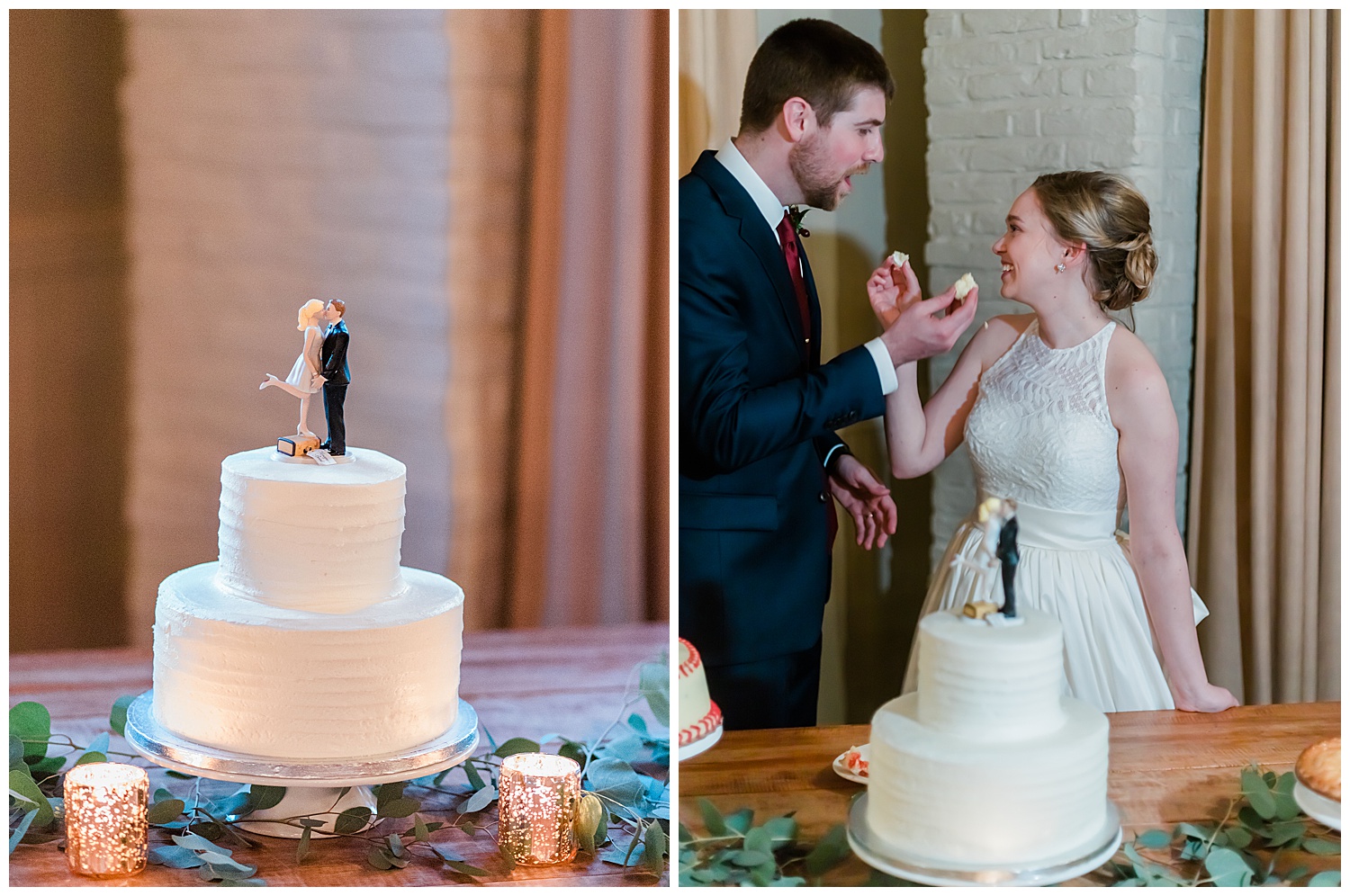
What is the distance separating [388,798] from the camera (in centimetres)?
222

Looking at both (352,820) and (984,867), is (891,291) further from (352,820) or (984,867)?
(352,820)

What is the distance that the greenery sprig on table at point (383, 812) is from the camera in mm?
2119

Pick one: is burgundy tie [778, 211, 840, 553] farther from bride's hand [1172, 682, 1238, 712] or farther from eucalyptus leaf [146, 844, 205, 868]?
eucalyptus leaf [146, 844, 205, 868]

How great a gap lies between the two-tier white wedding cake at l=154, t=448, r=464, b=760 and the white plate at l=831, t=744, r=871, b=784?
0.64m

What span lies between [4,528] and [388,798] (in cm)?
86

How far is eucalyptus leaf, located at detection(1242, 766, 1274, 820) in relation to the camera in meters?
1.99

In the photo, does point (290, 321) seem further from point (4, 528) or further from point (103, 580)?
point (4, 528)

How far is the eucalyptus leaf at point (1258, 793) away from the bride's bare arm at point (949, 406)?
2.18 feet

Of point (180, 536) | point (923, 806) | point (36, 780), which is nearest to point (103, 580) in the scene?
point (180, 536)

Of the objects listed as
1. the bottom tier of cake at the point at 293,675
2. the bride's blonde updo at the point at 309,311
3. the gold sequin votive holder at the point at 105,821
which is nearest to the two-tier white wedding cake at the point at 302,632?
the bottom tier of cake at the point at 293,675

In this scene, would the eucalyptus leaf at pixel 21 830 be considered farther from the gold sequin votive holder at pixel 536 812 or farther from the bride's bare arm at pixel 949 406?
the bride's bare arm at pixel 949 406

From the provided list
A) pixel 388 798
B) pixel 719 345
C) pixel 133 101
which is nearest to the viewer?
pixel 719 345

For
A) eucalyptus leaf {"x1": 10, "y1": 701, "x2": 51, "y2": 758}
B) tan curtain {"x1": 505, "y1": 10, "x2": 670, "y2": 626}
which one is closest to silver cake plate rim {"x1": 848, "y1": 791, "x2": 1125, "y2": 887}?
eucalyptus leaf {"x1": 10, "y1": 701, "x2": 51, "y2": 758}

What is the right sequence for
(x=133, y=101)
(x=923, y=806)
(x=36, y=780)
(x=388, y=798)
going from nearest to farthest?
1. (x=923, y=806)
2. (x=388, y=798)
3. (x=36, y=780)
4. (x=133, y=101)
